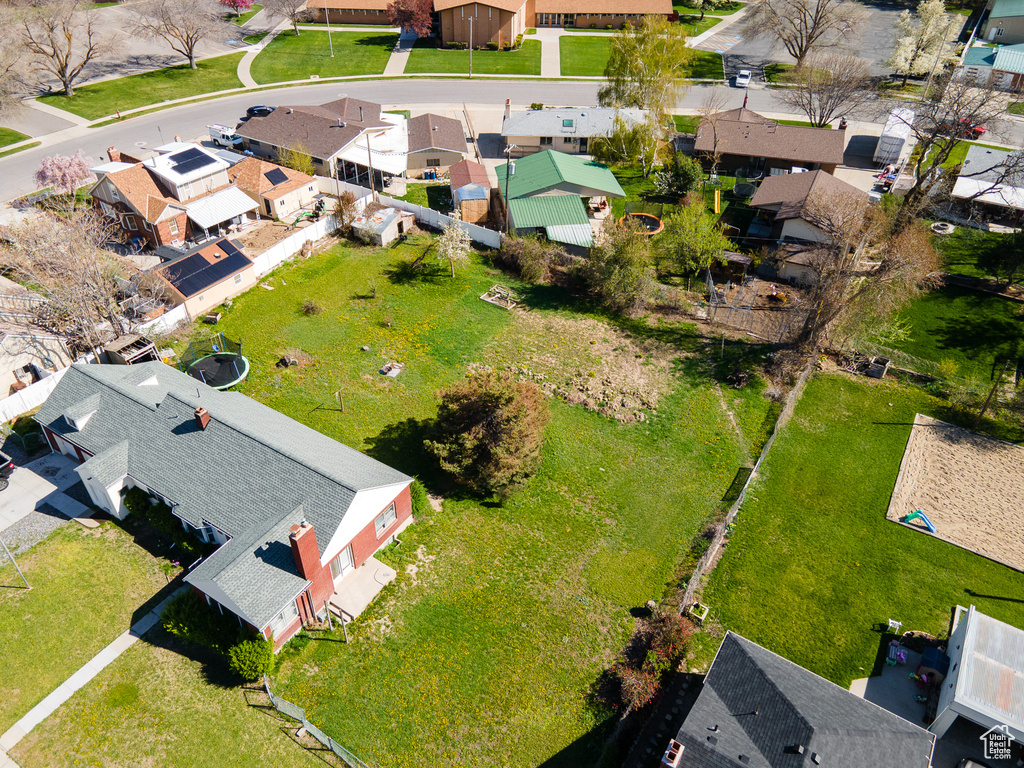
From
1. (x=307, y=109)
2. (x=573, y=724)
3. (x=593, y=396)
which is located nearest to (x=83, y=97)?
(x=307, y=109)

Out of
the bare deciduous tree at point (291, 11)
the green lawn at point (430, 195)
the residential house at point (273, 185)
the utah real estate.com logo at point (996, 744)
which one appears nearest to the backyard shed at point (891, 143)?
the green lawn at point (430, 195)

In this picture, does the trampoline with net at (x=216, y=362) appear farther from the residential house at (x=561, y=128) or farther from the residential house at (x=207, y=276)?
the residential house at (x=561, y=128)

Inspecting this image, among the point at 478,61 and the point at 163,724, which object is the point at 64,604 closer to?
the point at 163,724

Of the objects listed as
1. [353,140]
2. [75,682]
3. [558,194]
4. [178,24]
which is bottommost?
[75,682]

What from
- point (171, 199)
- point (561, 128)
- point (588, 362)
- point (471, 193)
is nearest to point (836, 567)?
point (588, 362)

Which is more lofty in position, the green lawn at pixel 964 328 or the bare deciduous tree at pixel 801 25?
the bare deciduous tree at pixel 801 25

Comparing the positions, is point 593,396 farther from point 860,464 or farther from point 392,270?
point 392,270
